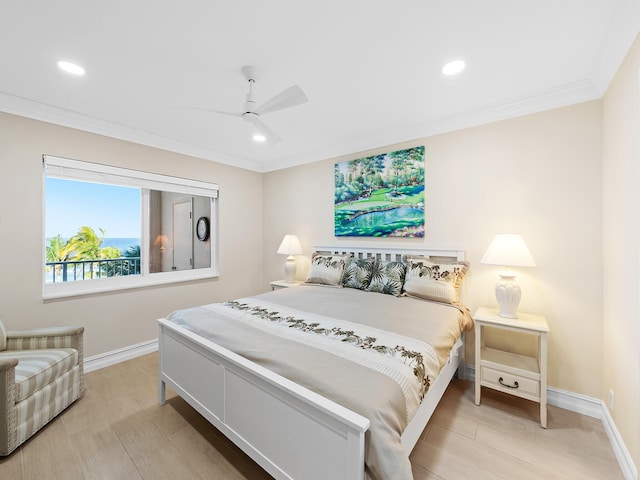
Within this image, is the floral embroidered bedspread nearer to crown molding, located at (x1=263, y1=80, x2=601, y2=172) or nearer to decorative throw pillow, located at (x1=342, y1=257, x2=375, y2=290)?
decorative throw pillow, located at (x1=342, y1=257, x2=375, y2=290)

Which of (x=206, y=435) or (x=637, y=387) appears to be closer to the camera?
(x=637, y=387)

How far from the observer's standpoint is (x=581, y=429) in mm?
1981

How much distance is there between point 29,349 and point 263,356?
2087 millimetres

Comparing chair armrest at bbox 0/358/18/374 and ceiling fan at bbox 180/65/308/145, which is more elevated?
ceiling fan at bbox 180/65/308/145

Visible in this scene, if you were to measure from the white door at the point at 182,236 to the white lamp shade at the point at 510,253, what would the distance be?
3.70 metres

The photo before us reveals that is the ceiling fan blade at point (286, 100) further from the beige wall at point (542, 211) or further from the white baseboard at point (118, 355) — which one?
the white baseboard at point (118, 355)

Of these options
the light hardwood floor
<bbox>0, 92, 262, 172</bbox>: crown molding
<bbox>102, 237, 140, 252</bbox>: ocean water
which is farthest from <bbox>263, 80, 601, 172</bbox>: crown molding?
<bbox>102, 237, 140, 252</bbox>: ocean water

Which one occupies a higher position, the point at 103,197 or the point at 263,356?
the point at 103,197

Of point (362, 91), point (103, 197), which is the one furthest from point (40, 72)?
point (362, 91)

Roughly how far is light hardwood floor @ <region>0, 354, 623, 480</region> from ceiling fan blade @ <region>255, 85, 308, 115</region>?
2.29m

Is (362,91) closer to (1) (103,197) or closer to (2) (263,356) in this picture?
(2) (263,356)

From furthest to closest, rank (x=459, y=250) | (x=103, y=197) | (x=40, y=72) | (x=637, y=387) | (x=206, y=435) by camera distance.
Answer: (x=103, y=197) → (x=459, y=250) → (x=40, y=72) → (x=206, y=435) → (x=637, y=387)

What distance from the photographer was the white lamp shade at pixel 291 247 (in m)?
3.91

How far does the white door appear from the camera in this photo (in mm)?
3895
